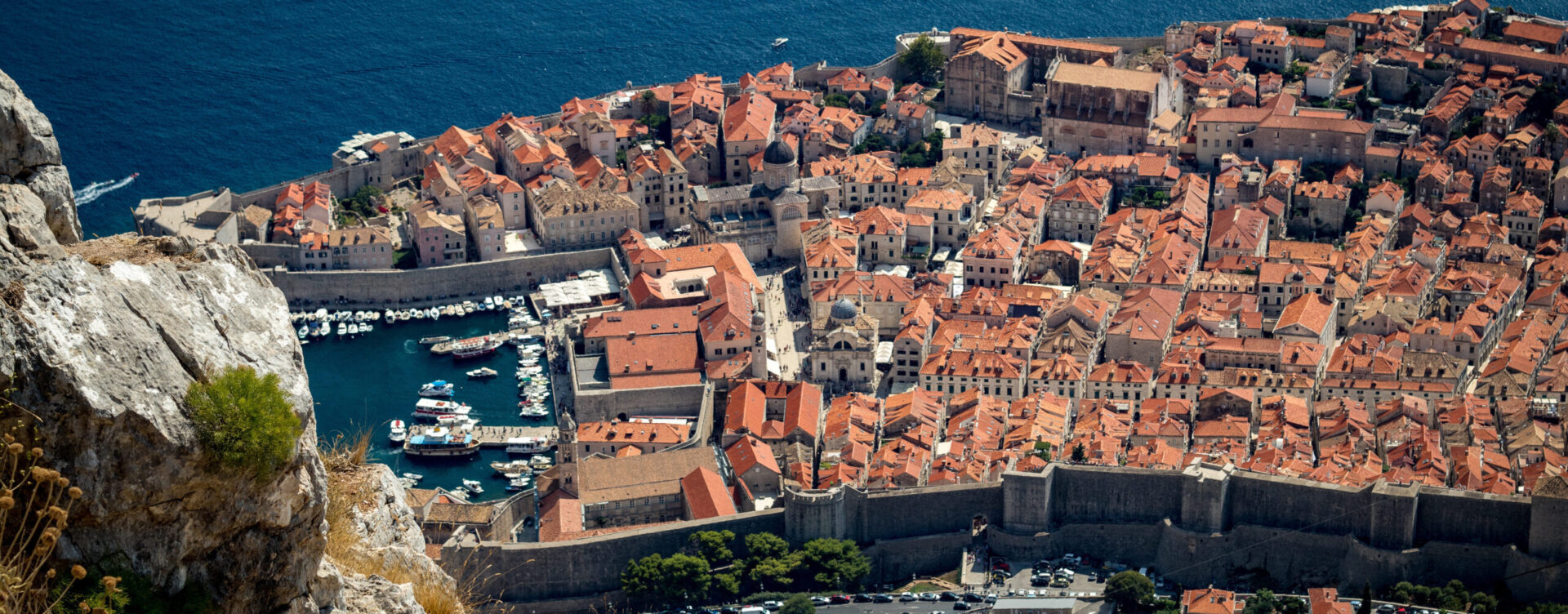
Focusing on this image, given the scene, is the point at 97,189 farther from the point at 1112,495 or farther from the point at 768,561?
the point at 1112,495

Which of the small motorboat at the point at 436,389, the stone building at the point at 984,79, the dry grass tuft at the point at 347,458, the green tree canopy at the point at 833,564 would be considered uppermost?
the stone building at the point at 984,79

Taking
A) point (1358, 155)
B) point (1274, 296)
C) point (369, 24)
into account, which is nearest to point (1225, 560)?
point (1274, 296)

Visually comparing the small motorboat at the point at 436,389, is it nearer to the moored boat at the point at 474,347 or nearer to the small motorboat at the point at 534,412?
the moored boat at the point at 474,347

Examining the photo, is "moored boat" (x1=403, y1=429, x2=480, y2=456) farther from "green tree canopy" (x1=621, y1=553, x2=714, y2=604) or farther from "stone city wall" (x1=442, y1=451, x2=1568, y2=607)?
"green tree canopy" (x1=621, y1=553, x2=714, y2=604)

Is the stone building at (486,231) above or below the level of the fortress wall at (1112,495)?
above

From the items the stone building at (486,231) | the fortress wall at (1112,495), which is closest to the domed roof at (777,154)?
the stone building at (486,231)

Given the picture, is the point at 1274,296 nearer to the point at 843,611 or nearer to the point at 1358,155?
the point at 1358,155

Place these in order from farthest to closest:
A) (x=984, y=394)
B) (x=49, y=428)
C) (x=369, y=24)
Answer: (x=369, y=24)
(x=984, y=394)
(x=49, y=428)

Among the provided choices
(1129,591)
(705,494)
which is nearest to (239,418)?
(1129,591)
